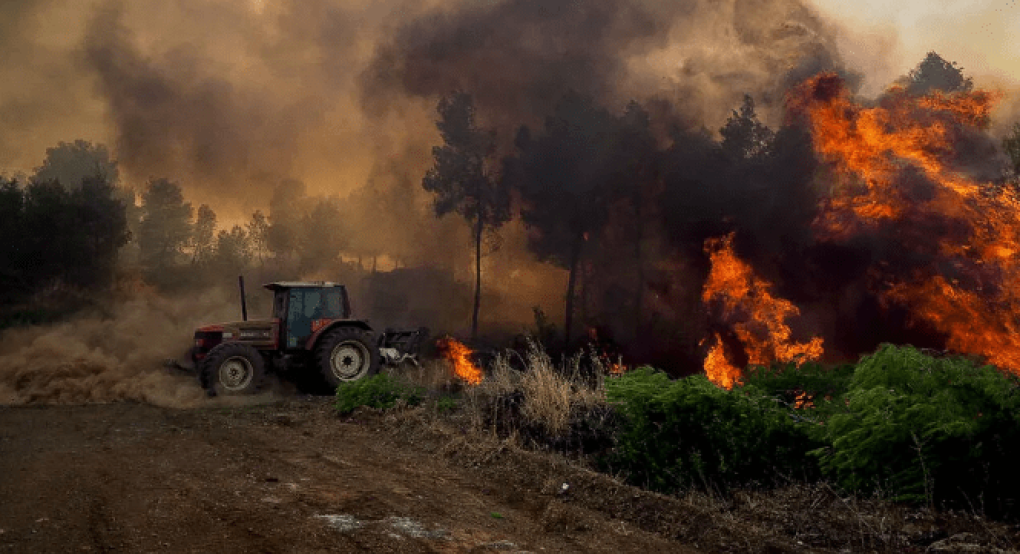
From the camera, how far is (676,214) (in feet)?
95.6

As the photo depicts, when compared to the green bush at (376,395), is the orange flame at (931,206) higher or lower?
higher

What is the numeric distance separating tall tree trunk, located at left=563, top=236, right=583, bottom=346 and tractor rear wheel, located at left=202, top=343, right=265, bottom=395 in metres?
17.1

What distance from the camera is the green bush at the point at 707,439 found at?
19.8 ft

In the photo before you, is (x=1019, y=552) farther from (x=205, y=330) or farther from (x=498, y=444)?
(x=205, y=330)

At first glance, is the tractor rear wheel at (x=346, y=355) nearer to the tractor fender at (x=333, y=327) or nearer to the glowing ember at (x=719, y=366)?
the tractor fender at (x=333, y=327)

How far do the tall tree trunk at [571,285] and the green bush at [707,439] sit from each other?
2234cm

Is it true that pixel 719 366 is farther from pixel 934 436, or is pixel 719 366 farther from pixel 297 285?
pixel 934 436

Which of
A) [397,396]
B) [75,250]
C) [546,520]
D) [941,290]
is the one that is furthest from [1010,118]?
[75,250]

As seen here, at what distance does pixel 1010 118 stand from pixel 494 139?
81.3 feet

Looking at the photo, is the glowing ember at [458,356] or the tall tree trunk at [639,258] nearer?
the glowing ember at [458,356]

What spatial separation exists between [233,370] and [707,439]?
36.8 feet

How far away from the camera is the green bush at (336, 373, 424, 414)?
1083 cm

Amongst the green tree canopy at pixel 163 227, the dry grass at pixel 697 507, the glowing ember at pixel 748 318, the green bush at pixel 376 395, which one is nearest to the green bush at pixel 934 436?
the dry grass at pixel 697 507

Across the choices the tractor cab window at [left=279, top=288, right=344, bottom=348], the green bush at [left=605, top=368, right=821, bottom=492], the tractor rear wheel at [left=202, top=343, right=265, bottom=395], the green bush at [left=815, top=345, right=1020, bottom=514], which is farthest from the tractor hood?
the green bush at [left=815, top=345, right=1020, bottom=514]
